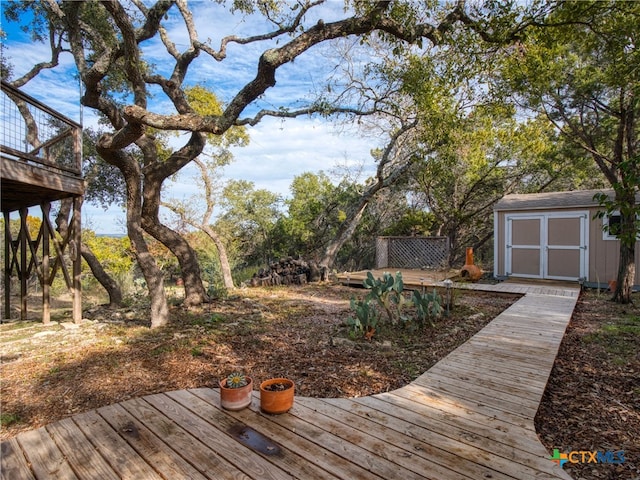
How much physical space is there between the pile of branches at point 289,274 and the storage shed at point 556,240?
4.97 meters

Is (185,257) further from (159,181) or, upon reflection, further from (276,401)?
(276,401)

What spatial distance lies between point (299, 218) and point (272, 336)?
9.08 meters

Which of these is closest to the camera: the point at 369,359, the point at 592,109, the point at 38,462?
the point at 38,462

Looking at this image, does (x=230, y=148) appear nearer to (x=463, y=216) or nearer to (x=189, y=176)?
(x=189, y=176)

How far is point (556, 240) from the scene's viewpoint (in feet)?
28.9

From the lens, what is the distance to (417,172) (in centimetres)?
1145

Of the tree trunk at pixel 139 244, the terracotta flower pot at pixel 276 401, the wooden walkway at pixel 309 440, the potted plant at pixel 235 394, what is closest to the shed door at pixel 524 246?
the wooden walkway at pixel 309 440

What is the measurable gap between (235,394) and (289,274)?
7506 mm

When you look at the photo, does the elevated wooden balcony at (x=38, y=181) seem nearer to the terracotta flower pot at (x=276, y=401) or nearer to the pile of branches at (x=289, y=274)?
the terracotta flower pot at (x=276, y=401)

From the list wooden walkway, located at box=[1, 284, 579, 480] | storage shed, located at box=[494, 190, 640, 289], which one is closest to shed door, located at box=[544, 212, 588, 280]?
storage shed, located at box=[494, 190, 640, 289]

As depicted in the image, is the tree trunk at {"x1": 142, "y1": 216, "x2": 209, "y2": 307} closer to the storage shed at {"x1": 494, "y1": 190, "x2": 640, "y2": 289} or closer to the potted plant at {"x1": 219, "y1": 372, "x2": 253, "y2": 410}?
the potted plant at {"x1": 219, "y1": 372, "x2": 253, "y2": 410}

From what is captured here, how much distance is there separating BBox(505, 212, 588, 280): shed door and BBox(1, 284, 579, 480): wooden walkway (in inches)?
283

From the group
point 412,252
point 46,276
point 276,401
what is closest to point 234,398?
point 276,401

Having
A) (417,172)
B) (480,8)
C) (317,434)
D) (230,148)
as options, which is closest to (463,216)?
(417,172)
